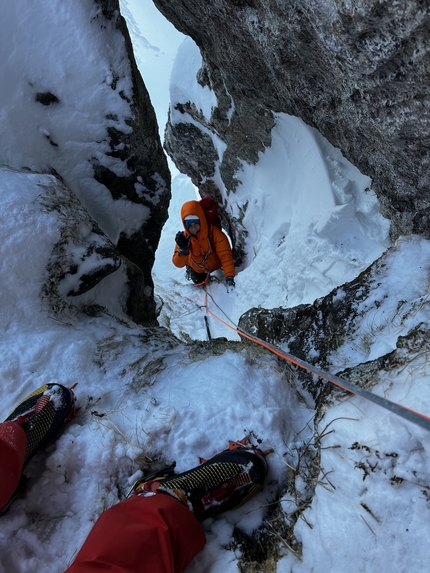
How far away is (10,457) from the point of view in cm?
192

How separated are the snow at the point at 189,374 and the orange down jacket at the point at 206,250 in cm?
123

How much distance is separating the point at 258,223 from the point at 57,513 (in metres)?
5.11

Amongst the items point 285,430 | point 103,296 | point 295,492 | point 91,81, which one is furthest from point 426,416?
point 91,81

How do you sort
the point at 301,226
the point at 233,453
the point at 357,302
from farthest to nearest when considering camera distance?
1. the point at 301,226
2. the point at 357,302
3. the point at 233,453

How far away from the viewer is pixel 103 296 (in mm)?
3861

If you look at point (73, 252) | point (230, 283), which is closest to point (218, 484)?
point (73, 252)

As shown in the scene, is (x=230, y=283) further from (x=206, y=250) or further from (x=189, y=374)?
(x=189, y=374)

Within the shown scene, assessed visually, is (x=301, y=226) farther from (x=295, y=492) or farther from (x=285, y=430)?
(x=295, y=492)

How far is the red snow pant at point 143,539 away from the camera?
136 cm

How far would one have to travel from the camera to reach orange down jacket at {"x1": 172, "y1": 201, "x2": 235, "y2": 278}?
5.89 meters

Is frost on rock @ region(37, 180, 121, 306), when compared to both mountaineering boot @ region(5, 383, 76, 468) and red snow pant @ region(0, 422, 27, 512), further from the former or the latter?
red snow pant @ region(0, 422, 27, 512)

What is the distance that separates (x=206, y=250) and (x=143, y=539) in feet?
16.4

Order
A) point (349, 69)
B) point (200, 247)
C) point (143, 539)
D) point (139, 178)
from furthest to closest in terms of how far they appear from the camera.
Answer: point (200, 247) < point (139, 178) < point (349, 69) < point (143, 539)

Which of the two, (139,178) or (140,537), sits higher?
(140,537)
